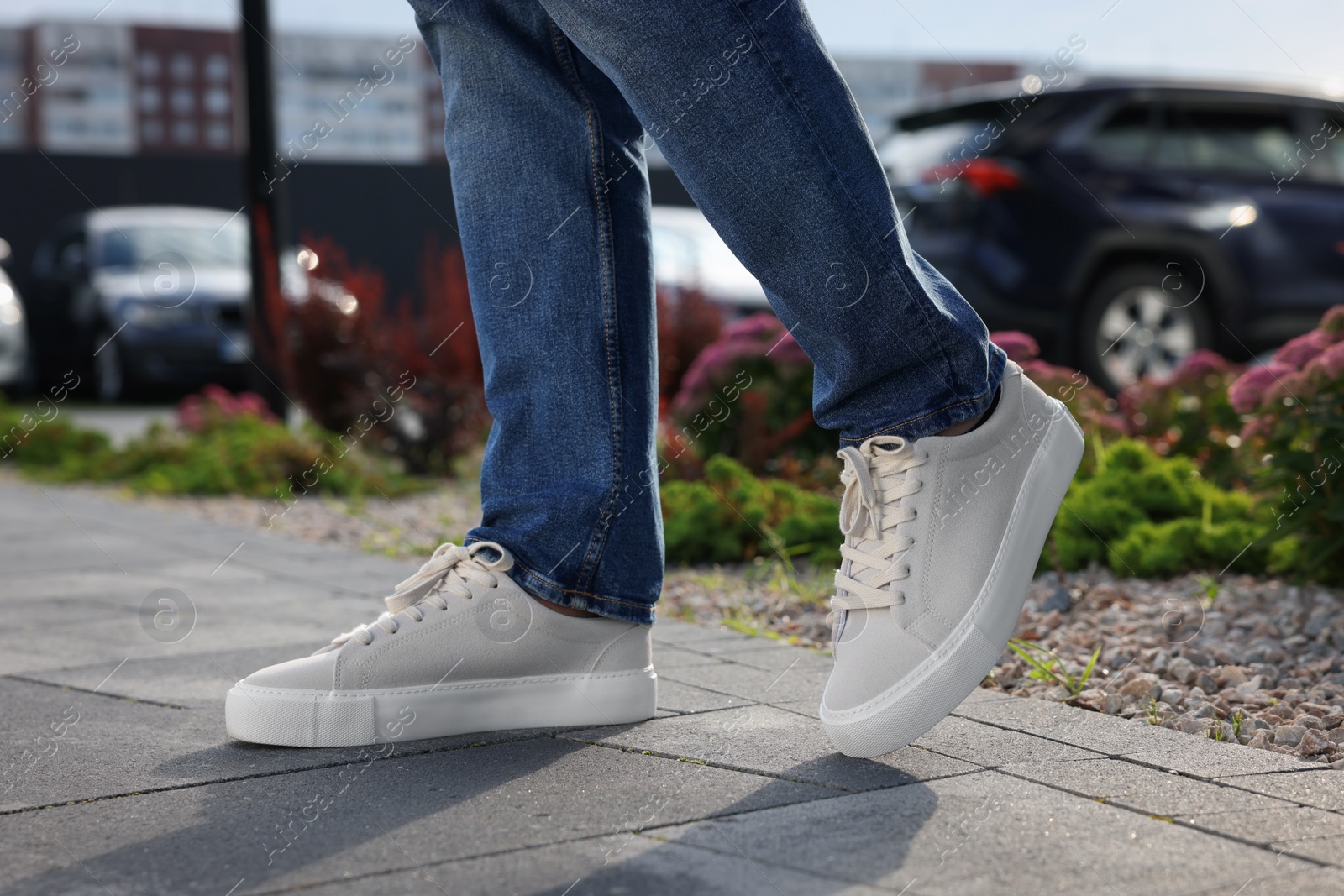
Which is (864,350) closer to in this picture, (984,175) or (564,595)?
(564,595)

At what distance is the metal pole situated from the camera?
608 cm

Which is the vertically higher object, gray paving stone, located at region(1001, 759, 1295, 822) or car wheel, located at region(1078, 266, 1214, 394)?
car wheel, located at region(1078, 266, 1214, 394)

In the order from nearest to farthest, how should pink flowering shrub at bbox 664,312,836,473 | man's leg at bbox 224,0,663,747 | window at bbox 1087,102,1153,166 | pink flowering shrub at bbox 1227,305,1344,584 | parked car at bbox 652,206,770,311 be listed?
1. man's leg at bbox 224,0,663,747
2. pink flowering shrub at bbox 1227,305,1344,584
3. pink flowering shrub at bbox 664,312,836,473
4. window at bbox 1087,102,1153,166
5. parked car at bbox 652,206,770,311

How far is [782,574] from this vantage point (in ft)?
9.94

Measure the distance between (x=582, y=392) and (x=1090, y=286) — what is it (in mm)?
5330

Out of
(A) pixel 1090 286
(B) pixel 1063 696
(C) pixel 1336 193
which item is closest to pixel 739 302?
(A) pixel 1090 286

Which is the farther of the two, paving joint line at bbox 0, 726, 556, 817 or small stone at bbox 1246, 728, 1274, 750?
small stone at bbox 1246, 728, 1274, 750

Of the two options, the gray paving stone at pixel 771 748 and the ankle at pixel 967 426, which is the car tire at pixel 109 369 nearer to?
the gray paving stone at pixel 771 748

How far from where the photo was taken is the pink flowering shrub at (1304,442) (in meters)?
2.41

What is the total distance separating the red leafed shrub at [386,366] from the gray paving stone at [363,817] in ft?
13.3

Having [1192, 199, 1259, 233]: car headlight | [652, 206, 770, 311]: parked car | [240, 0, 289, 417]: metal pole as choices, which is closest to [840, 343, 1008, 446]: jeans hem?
[240, 0, 289, 417]: metal pole

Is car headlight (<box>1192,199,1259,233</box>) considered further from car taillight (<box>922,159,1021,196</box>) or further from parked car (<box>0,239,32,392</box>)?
parked car (<box>0,239,32,392</box>)

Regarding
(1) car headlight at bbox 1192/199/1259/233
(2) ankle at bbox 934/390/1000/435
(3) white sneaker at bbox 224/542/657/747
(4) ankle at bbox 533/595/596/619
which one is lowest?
(3) white sneaker at bbox 224/542/657/747

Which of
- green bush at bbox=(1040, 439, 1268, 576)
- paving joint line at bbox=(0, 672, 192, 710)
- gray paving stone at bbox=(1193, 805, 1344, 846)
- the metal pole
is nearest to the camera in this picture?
gray paving stone at bbox=(1193, 805, 1344, 846)
